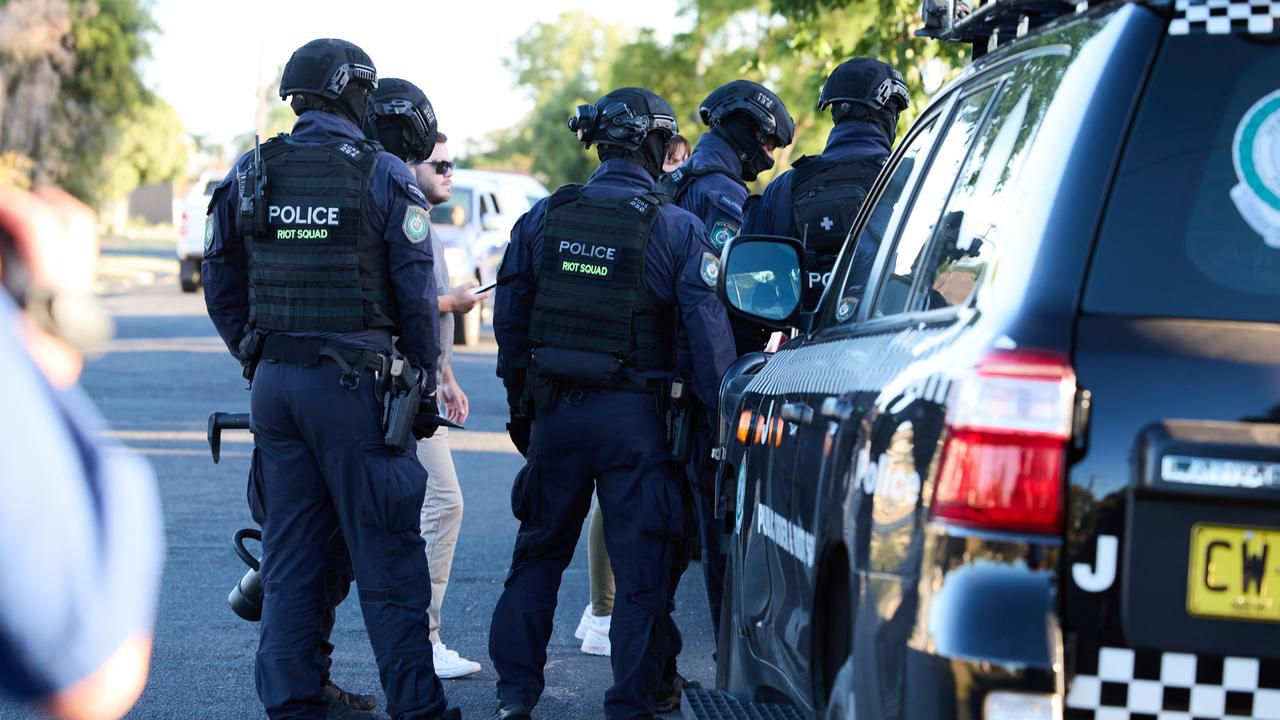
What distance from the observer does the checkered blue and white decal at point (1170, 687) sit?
89.9 inches

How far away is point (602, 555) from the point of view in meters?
6.80

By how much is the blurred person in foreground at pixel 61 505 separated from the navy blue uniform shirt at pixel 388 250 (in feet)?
12.7

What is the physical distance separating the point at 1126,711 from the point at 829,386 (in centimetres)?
107

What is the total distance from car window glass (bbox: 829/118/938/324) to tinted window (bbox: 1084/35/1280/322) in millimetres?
1100

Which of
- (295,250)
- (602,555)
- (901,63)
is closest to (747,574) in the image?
(295,250)

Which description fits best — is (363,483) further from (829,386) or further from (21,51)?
(21,51)

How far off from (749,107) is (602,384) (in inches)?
74.4

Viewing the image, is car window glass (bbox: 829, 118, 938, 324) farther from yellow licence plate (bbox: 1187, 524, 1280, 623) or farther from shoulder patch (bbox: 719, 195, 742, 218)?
shoulder patch (bbox: 719, 195, 742, 218)

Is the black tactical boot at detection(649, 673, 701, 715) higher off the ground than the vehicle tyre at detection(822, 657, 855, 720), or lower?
lower

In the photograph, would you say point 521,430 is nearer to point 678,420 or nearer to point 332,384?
point 678,420

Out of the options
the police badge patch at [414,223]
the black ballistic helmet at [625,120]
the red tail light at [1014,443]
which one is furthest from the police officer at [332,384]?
the red tail light at [1014,443]

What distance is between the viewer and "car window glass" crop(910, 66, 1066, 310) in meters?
2.74

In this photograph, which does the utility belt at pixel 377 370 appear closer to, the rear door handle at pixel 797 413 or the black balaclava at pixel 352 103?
the black balaclava at pixel 352 103

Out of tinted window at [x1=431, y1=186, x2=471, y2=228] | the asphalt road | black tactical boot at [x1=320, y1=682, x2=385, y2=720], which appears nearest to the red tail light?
Result: the asphalt road
